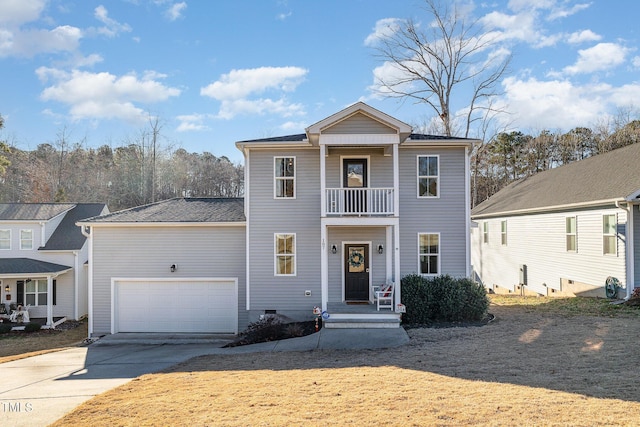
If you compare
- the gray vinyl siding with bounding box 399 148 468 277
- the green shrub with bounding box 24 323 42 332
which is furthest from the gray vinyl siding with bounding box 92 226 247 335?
the gray vinyl siding with bounding box 399 148 468 277

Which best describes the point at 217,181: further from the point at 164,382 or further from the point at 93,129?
the point at 164,382

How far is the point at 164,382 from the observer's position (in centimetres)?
757

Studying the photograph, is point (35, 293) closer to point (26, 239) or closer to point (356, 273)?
point (26, 239)

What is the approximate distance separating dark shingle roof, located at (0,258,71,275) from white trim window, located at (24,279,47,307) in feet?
3.55

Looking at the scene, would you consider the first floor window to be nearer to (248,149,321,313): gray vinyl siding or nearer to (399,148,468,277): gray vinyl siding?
(399,148,468,277): gray vinyl siding

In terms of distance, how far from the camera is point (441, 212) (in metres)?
14.0

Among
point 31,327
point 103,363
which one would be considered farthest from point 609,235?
point 31,327

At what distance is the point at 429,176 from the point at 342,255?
416 centimetres

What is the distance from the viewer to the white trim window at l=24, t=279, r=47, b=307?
19.4 metres

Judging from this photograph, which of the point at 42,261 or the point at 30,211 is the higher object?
the point at 30,211

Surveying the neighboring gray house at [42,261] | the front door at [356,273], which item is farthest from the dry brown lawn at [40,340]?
the front door at [356,273]

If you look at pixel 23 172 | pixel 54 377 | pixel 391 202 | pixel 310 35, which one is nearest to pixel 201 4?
pixel 310 35

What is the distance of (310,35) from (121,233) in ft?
43.8

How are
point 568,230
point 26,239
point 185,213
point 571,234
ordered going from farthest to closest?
point 26,239 → point 568,230 → point 571,234 → point 185,213
